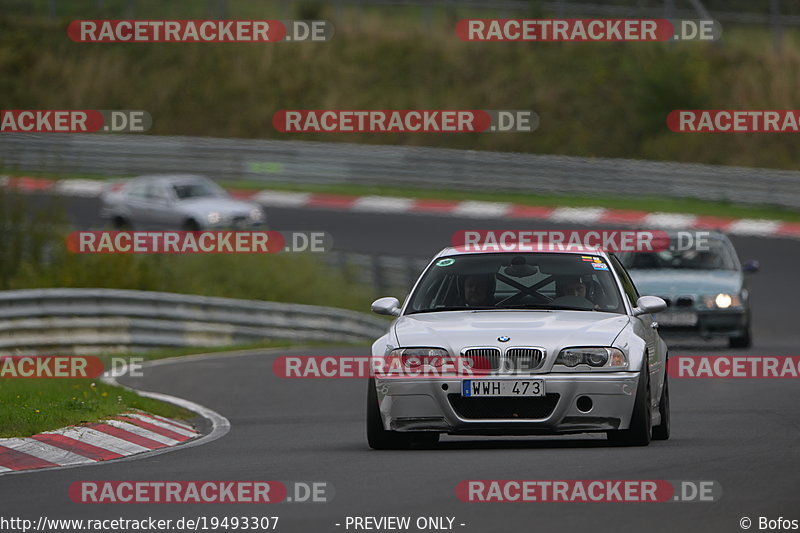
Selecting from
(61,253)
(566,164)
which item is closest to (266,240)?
(61,253)

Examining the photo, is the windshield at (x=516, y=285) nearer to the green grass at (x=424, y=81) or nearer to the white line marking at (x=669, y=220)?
the white line marking at (x=669, y=220)

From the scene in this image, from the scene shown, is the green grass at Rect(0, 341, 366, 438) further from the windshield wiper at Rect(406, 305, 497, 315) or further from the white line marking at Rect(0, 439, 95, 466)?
the windshield wiper at Rect(406, 305, 497, 315)

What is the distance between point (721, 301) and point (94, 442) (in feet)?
35.1

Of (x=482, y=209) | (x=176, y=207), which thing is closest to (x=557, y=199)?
(x=482, y=209)

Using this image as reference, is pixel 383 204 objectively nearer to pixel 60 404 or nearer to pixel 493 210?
pixel 493 210

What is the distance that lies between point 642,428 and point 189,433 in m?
4.07

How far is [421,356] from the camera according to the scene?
36.6ft

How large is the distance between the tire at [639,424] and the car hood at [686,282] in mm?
9919

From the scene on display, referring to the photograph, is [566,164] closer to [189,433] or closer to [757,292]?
[757,292]

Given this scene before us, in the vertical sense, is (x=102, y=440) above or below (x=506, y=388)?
below

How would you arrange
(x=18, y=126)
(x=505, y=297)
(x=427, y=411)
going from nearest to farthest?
1. (x=427, y=411)
2. (x=505, y=297)
3. (x=18, y=126)

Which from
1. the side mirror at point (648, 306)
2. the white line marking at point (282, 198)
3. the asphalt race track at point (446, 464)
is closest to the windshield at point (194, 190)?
the white line marking at point (282, 198)

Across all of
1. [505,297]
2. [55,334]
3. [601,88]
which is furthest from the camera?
[601,88]

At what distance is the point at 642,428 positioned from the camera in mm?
11156
